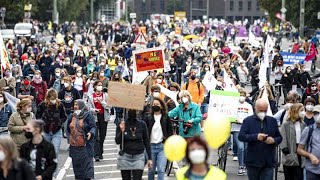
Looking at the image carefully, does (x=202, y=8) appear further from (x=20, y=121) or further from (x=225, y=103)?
(x=20, y=121)

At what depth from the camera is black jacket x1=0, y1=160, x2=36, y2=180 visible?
10297 mm

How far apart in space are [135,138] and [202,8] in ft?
517

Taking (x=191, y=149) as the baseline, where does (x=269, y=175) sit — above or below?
below

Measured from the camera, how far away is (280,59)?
3325 cm

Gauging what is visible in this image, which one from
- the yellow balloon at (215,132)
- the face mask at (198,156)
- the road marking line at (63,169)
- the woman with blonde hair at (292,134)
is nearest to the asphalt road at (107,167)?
the road marking line at (63,169)

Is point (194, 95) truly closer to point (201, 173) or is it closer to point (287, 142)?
point (287, 142)

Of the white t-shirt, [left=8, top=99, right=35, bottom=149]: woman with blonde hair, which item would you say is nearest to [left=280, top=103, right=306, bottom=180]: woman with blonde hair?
the white t-shirt

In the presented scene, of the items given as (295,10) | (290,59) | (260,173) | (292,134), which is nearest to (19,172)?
(260,173)

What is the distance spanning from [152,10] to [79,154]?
155m

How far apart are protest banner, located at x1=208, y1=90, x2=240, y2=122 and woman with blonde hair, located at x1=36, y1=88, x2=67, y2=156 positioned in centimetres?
271

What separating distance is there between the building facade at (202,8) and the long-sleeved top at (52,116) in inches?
5469

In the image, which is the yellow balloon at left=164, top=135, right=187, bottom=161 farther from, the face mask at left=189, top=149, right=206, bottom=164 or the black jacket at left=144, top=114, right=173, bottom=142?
the black jacket at left=144, top=114, right=173, bottom=142

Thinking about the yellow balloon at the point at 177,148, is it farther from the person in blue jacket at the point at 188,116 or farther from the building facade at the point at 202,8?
the building facade at the point at 202,8

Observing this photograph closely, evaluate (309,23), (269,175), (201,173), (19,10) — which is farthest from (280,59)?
(19,10)
